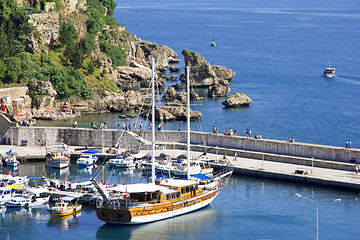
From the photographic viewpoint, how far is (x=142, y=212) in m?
54.2

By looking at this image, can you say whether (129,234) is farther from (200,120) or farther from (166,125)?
(200,120)

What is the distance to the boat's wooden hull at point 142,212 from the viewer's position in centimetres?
5369

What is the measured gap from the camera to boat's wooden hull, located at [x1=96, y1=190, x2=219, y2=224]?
5369 centimetres

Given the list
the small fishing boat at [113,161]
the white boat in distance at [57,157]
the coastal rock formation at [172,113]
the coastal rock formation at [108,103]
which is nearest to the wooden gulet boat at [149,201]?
the small fishing boat at [113,161]

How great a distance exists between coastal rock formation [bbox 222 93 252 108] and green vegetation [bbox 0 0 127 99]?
2082 cm

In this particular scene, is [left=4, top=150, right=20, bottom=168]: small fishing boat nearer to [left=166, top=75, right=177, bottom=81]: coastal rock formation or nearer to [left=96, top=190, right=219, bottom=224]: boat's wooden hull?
[left=96, top=190, right=219, bottom=224]: boat's wooden hull

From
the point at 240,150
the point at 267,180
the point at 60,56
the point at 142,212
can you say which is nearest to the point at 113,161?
the point at 240,150

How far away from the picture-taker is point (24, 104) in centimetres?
9981

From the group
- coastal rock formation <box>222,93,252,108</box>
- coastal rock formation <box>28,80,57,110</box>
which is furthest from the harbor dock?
coastal rock formation <box>222,93,252,108</box>

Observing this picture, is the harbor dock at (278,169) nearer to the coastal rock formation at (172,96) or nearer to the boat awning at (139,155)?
the boat awning at (139,155)

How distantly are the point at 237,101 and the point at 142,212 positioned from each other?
2554 inches

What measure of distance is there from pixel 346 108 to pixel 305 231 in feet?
217

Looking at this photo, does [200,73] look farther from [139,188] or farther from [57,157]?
[139,188]

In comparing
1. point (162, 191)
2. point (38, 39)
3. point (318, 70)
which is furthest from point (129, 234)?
point (318, 70)
